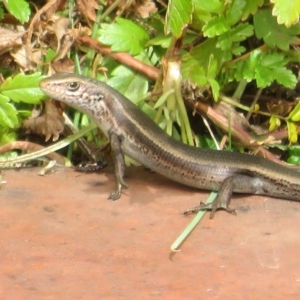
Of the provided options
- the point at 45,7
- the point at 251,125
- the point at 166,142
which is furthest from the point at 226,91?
the point at 45,7

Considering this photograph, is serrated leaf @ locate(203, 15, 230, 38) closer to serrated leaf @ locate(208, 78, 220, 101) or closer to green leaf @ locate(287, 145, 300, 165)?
serrated leaf @ locate(208, 78, 220, 101)

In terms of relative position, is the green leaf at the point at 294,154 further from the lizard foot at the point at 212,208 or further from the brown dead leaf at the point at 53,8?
the brown dead leaf at the point at 53,8

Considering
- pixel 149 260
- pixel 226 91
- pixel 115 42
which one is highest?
pixel 115 42

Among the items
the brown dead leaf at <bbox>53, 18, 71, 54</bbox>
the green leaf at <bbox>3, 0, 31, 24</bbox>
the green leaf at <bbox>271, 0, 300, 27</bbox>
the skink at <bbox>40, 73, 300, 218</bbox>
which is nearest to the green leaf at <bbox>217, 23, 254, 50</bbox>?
the green leaf at <bbox>271, 0, 300, 27</bbox>

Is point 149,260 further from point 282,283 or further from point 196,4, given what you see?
point 196,4

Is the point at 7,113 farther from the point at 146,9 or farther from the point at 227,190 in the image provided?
the point at 227,190

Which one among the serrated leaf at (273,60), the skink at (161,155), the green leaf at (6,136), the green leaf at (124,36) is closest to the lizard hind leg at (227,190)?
the skink at (161,155)

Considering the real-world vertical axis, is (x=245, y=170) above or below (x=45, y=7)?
below
